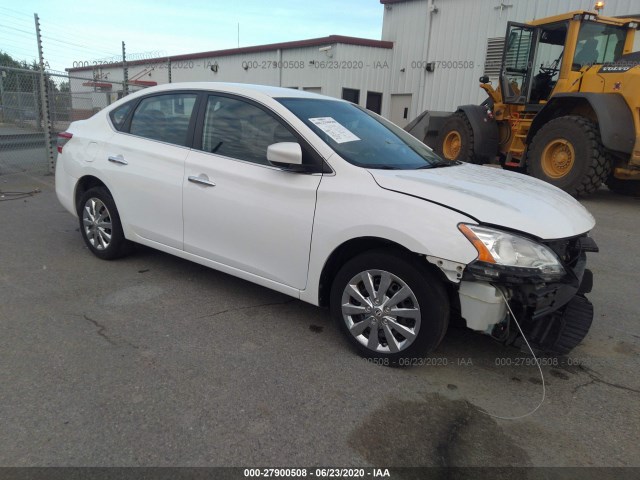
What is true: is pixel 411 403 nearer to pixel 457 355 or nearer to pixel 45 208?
pixel 457 355

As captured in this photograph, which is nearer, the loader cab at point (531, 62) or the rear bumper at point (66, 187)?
the rear bumper at point (66, 187)

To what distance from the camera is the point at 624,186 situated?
9133mm

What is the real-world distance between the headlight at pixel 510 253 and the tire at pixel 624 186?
797 centimetres

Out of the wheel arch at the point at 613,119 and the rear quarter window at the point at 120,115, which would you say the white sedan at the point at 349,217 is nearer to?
the rear quarter window at the point at 120,115

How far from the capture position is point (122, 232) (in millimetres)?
4496

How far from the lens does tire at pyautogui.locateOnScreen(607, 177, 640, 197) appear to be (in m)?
9.01

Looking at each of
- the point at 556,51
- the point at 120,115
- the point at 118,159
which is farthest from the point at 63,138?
the point at 556,51

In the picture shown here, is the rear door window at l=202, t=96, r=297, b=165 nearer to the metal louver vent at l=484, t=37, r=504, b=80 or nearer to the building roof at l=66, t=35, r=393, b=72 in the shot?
the building roof at l=66, t=35, r=393, b=72

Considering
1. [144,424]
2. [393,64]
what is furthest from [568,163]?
[393,64]

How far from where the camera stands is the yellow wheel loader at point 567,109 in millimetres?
7621

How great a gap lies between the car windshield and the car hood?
0.68 feet

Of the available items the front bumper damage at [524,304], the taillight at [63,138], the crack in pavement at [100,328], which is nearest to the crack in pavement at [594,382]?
the front bumper damage at [524,304]

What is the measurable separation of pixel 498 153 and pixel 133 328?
29.6ft

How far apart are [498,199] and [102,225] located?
3.61 meters
